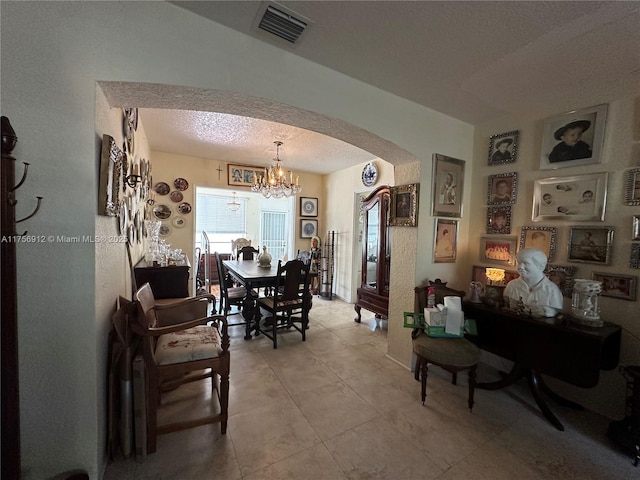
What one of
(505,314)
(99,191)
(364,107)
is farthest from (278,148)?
(505,314)

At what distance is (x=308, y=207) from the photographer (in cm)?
539

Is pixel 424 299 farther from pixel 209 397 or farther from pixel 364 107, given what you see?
pixel 209 397

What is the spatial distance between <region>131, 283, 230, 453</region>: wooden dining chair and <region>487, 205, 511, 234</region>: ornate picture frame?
261 centimetres

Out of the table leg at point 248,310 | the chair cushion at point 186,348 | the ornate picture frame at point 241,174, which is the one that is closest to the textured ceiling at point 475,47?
the chair cushion at point 186,348

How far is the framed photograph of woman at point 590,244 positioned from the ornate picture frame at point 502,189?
538 mm

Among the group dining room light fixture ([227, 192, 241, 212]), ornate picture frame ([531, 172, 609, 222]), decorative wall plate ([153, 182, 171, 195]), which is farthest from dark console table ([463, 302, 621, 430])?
dining room light fixture ([227, 192, 241, 212])

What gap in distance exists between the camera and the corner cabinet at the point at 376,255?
3.26 metres

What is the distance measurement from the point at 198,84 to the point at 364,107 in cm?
119

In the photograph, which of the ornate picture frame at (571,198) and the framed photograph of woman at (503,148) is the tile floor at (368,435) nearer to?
the ornate picture frame at (571,198)

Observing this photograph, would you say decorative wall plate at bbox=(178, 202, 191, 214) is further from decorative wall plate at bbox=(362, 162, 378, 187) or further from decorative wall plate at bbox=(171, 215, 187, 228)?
decorative wall plate at bbox=(362, 162, 378, 187)

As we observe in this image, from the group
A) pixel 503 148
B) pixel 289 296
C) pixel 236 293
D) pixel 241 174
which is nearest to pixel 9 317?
pixel 289 296

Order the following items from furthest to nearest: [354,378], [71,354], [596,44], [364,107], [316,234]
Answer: [316,234] → [354,378] → [364,107] → [596,44] → [71,354]

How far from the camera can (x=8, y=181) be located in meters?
0.93

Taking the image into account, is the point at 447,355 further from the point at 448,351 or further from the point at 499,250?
the point at 499,250
